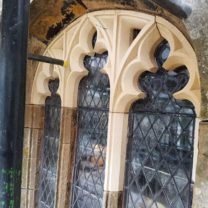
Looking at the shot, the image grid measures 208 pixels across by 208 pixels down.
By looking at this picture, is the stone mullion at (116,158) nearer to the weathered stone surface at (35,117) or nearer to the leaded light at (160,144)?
the leaded light at (160,144)

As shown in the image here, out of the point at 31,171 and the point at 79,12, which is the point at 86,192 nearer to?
the point at 31,171

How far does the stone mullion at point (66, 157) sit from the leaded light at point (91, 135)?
38mm

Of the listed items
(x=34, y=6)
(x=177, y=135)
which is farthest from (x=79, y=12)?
(x=177, y=135)

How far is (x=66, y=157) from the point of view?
219cm

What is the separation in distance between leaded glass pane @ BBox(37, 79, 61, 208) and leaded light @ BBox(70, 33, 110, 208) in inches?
9.1

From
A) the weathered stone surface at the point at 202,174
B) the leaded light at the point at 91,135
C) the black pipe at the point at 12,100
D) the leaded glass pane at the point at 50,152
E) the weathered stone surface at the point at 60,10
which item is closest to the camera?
the black pipe at the point at 12,100

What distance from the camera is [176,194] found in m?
1.58

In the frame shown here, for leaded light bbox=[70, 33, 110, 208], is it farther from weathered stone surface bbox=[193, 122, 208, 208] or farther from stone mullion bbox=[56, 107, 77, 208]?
weathered stone surface bbox=[193, 122, 208, 208]

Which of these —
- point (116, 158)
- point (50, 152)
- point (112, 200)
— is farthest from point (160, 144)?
point (50, 152)

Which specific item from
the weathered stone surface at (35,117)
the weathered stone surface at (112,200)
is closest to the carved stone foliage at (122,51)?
Answer: the weathered stone surface at (35,117)

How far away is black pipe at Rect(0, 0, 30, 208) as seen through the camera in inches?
22.4

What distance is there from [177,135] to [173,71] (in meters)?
0.31

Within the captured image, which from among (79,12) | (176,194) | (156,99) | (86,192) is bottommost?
(86,192)

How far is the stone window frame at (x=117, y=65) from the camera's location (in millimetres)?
1559
